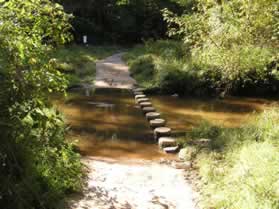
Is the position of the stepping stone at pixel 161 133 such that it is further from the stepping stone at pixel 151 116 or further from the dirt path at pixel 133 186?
the stepping stone at pixel 151 116

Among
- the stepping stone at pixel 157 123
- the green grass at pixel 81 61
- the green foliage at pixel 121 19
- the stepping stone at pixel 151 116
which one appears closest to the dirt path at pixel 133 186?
the stepping stone at pixel 157 123

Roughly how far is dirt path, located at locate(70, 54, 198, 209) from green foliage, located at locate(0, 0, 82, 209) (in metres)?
0.82

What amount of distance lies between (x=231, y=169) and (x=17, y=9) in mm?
3344

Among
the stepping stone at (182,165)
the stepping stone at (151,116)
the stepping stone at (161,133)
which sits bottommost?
the stepping stone at (182,165)

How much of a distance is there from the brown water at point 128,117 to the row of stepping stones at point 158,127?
143 millimetres

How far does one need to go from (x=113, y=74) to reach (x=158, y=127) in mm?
7563

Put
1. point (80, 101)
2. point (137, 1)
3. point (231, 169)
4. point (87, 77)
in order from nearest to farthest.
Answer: point (231, 169) → point (80, 101) → point (87, 77) → point (137, 1)

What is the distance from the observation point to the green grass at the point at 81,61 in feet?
52.1

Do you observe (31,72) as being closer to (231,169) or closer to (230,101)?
(231,169)

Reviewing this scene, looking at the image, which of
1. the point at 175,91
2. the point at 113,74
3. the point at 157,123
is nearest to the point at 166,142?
the point at 157,123

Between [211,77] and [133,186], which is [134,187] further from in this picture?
[211,77]

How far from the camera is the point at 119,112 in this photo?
11.9 m

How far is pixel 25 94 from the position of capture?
4.11 m

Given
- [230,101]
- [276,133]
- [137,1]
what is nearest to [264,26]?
[230,101]
